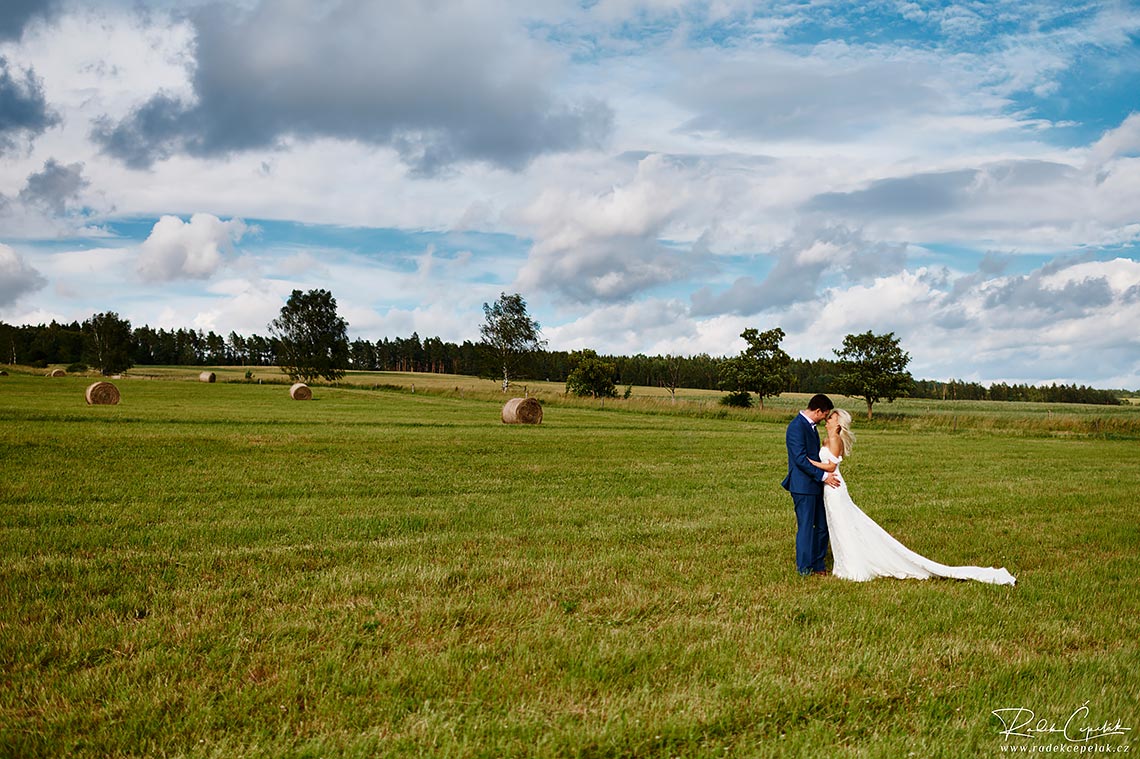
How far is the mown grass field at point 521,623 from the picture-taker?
5176mm

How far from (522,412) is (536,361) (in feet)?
319

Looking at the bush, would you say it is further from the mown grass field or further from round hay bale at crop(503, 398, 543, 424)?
the mown grass field

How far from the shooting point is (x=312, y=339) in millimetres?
110562

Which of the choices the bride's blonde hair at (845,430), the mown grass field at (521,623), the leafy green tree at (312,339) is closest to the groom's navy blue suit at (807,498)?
the bride's blonde hair at (845,430)

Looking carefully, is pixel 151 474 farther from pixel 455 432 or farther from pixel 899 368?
pixel 899 368

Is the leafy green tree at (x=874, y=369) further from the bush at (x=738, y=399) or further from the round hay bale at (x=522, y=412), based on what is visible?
the round hay bale at (x=522, y=412)

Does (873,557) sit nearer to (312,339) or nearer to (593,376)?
(593,376)

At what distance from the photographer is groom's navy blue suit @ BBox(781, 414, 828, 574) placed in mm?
9711

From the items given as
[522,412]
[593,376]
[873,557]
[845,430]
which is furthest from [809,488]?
[593,376]

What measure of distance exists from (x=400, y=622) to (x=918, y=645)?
497 centimetres

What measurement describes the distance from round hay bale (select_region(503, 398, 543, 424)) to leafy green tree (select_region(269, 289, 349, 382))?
71205 millimetres

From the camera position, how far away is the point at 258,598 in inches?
303

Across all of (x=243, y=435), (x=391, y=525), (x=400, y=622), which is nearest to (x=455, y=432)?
(x=243, y=435)

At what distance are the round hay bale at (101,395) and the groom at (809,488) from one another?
44.0 m
